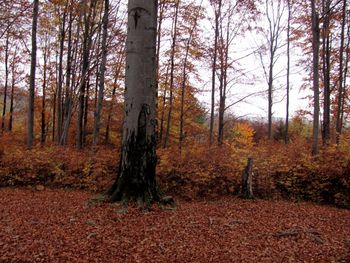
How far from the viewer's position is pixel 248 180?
6652 mm

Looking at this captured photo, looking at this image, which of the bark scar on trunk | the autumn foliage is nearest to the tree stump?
the autumn foliage

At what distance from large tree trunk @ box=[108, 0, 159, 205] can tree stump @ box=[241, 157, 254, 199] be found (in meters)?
2.73

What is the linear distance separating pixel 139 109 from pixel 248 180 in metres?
3.50

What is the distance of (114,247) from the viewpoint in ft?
10.3

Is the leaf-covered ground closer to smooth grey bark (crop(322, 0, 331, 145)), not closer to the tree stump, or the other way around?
the tree stump

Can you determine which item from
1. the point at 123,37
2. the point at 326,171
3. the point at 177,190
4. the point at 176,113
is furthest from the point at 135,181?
the point at 176,113

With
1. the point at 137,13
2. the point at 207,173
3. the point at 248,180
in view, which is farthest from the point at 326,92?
the point at 137,13

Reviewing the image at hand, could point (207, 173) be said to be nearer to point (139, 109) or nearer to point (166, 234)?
point (139, 109)

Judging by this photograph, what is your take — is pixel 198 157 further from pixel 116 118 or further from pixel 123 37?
pixel 116 118

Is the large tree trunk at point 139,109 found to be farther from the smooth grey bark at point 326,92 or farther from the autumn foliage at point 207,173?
the smooth grey bark at point 326,92

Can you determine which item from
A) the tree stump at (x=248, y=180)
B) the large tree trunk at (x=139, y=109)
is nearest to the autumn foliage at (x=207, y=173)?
the tree stump at (x=248, y=180)

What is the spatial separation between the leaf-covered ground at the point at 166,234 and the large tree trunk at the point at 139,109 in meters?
0.45

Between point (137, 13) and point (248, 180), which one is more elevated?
point (137, 13)

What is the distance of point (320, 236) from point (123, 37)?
10694 mm
